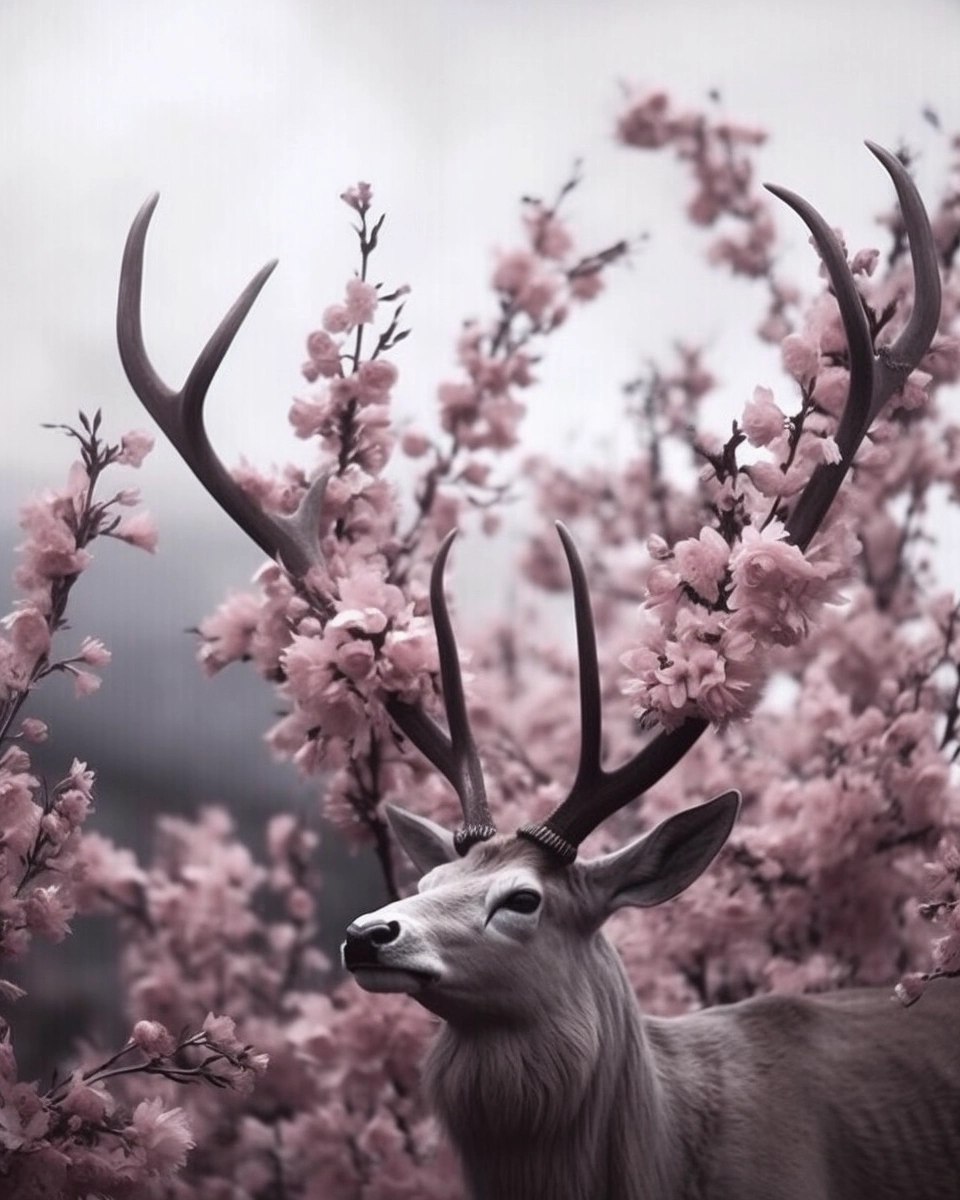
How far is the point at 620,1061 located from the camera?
1006 mm

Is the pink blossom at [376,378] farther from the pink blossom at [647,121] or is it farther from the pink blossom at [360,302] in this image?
the pink blossom at [647,121]

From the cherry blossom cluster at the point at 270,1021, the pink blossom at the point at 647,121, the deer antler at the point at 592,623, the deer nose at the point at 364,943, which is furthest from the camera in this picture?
the pink blossom at the point at 647,121

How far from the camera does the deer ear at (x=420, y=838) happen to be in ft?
3.59

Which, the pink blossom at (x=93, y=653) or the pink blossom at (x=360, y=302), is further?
the pink blossom at (x=360, y=302)

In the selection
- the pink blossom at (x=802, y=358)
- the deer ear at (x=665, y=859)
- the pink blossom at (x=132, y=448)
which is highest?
the pink blossom at (x=132, y=448)

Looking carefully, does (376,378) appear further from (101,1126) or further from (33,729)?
(101,1126)

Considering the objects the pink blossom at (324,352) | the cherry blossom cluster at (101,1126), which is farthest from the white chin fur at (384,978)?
the pink blossom at (324,352)

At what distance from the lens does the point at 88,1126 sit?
965 millimetres

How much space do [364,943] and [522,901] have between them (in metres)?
0.12

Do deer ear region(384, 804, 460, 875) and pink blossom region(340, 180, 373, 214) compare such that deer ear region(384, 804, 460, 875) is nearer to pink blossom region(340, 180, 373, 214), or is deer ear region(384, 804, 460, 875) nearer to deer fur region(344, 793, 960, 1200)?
deer fur region(344, 793, 960, 1200)

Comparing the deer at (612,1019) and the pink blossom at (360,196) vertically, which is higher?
the pink blossom at (360,196)

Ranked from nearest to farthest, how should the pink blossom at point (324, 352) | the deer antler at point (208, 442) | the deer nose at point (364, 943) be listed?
1. the deer nose at point (364, 943)
2. the deer antler at point (208, 442)
3. the pink blossom at point (324, 352)

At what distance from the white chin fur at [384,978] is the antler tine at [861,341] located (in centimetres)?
35

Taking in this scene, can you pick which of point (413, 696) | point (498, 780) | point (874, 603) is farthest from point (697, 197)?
point (413, 696)
